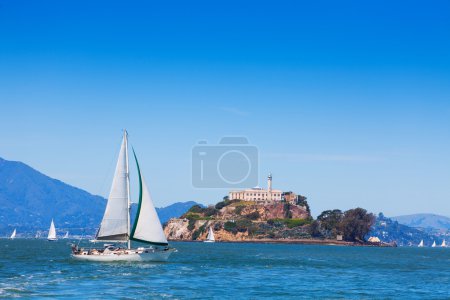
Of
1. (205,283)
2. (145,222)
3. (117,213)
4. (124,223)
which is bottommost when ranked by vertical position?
(205,283)

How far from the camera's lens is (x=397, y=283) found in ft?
242

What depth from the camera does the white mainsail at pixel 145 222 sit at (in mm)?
87625

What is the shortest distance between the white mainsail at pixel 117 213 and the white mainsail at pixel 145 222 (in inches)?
64.0

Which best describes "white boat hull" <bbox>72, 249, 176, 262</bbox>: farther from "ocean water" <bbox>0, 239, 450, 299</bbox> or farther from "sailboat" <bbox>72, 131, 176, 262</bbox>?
"ocean water" <bbox>0, 239, 450, 299</bbox>

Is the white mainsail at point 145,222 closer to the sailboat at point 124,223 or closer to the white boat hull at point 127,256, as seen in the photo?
the sailboat at point 124,223

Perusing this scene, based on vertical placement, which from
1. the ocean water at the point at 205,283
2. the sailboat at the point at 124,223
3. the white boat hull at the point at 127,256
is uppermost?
the sailboat at the point at 124,223

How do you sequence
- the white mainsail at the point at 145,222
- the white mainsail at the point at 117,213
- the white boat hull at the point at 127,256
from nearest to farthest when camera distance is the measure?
the white boat hull at the point at 127,256 < the white mainsail at the point at 145,222 < the white mainsail at the point at 117,213

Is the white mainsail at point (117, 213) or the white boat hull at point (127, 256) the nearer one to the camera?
the white boat hull at point (127, 256)

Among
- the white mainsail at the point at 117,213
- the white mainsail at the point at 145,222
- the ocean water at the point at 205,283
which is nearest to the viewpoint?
the ocean water at the point at 205,283

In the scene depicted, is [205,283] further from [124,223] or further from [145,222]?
[124,223]

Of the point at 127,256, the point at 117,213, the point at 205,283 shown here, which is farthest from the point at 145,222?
the point at 205,283

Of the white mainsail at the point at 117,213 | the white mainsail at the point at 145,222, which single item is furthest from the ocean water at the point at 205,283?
the white mainsail at the point at 117,213

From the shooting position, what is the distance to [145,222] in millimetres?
88125

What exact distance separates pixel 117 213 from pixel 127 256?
5.95 metres
